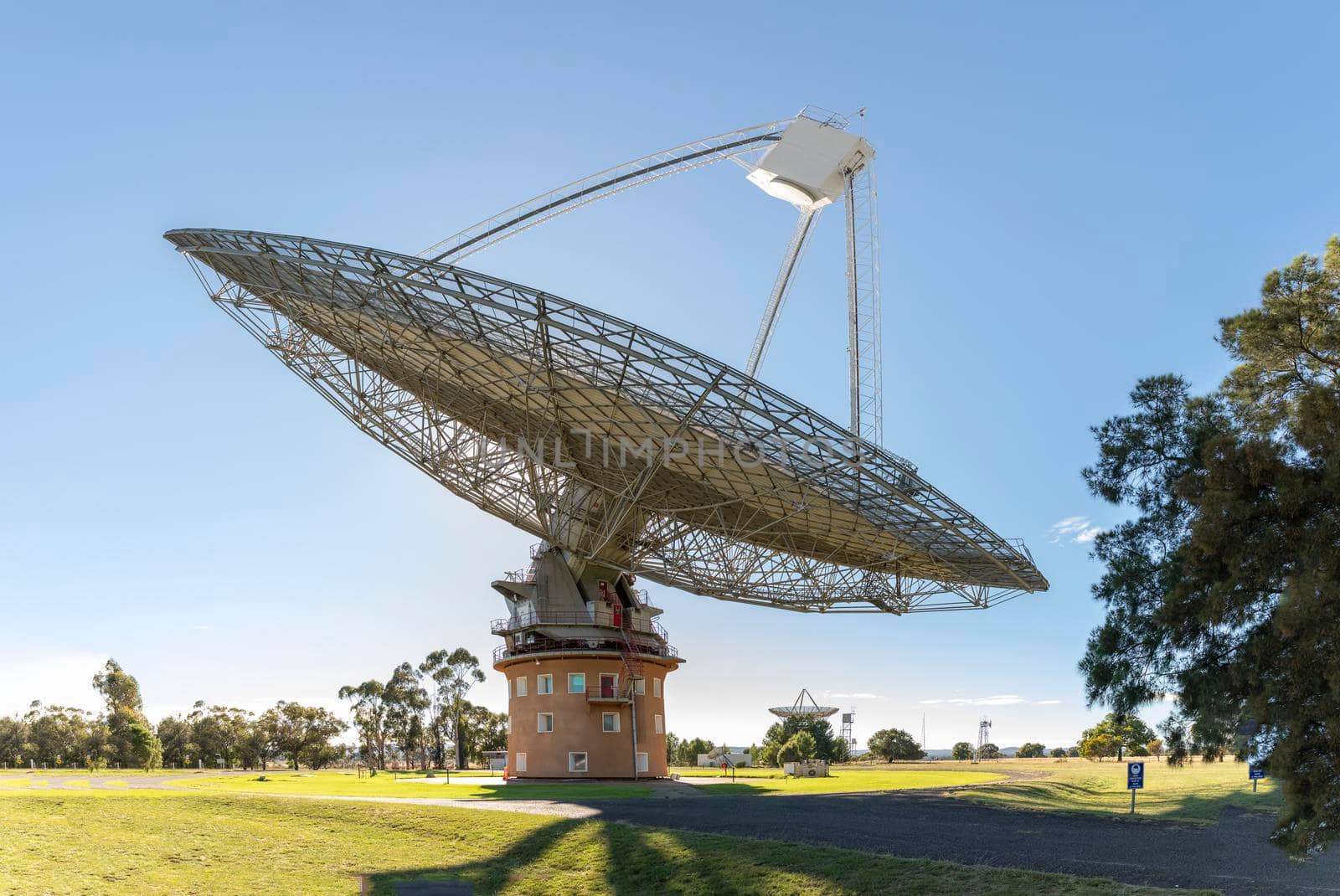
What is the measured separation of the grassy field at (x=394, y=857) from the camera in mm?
18922

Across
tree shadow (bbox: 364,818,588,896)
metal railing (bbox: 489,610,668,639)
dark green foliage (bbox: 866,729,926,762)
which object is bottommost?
dark green foliage (bbox: 866,729,926,762)

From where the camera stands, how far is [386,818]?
91.4 ft

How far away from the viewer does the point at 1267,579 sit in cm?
1727

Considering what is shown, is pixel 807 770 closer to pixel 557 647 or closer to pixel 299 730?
pixel 557 647

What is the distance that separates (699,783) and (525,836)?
79.8ft

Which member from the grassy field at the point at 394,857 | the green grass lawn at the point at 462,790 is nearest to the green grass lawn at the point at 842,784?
the green grass lawn at the point at 462,790

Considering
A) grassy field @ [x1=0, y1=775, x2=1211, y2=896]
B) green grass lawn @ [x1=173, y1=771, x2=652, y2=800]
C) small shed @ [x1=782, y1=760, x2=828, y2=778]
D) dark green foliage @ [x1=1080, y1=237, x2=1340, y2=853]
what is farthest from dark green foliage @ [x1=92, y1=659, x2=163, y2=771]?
dark green foliage @ [x1=1080, y1=237, x2=1340, y2=853]

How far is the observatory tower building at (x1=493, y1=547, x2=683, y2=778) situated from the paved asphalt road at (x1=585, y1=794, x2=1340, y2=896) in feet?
53.3

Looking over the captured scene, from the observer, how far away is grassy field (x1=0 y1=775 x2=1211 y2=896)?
1892 cm

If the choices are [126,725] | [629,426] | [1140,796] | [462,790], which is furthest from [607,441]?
[126,725]

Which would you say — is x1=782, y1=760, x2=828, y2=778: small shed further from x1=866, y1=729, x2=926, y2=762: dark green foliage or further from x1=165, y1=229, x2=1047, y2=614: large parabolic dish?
x1=866, y1=729, x2=926, y2=762: dark green foliage

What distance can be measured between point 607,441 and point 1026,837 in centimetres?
1757

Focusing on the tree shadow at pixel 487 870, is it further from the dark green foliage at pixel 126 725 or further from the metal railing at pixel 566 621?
the dark green foliage at pixel 126 725

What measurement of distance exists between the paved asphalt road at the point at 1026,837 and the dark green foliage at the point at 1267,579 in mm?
2088
